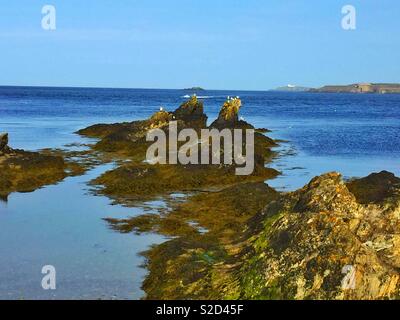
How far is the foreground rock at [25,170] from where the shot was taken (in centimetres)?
3150

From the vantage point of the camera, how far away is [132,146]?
156ft

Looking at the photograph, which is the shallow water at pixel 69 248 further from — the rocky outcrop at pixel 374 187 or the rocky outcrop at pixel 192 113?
the rocky outcrop at pixel 192 113

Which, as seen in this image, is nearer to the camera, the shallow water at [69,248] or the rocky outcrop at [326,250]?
the rocky outcrop at [326,250]

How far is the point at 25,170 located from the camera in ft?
112

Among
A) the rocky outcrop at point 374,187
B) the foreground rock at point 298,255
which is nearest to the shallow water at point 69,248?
the foreground rock at point 298,255

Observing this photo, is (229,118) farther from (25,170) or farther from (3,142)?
(25,170)

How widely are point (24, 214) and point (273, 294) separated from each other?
15526 millimetres

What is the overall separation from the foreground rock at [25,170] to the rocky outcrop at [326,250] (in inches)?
731

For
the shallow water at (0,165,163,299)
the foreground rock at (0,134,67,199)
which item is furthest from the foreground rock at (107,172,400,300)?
the foreground rock at (0,134,67,199)

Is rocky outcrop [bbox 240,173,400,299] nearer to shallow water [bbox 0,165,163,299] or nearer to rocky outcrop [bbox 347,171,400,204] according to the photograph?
shallow water [bbox 0,165,163,299]

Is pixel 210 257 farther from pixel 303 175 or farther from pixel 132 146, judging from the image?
pixel 132 146

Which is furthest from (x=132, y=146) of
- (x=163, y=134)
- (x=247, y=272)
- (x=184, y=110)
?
(x=247, y=272)

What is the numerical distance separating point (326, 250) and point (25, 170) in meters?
25.2

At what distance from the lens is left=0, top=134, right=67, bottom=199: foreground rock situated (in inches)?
1240
